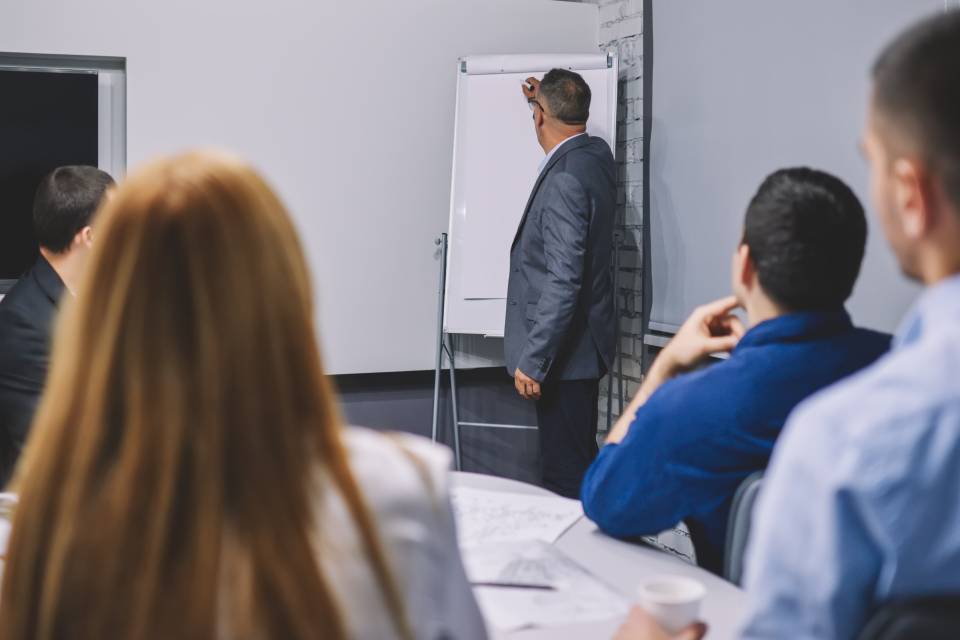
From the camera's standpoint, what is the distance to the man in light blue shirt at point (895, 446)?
28.2 inches

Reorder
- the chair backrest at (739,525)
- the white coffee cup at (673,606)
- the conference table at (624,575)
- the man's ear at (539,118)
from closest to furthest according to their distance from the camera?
1. the white coffee cup at (673,606)
2. the conference table at (624,575)
3. the chair backrest at (739,525)
4. the man's ear at (539,118)

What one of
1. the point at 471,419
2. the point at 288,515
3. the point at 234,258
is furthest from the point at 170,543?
the point at 471,419

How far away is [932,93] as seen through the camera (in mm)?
759

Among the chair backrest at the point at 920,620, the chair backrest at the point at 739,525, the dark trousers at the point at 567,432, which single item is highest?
the chair backrest at the point at 920,620

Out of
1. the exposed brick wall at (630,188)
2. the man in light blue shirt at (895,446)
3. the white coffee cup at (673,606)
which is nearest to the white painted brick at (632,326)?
the exposed brick wall at (630,188)

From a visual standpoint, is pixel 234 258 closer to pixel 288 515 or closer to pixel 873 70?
pixel 288 515

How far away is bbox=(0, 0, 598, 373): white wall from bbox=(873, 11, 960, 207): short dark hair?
3220 mm

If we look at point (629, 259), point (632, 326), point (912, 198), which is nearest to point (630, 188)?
point (629, 259)

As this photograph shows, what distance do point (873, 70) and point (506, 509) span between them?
3.60 feet

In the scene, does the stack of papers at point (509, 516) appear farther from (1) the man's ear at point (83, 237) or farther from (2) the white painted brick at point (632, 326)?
(2) the white painted brick at point (632, 326)

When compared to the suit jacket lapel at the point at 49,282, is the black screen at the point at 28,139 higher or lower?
higher

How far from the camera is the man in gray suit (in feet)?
11.0

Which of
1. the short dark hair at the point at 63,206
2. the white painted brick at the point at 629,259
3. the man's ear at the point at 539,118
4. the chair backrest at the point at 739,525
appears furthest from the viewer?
the white painted brick at the point at 629,259

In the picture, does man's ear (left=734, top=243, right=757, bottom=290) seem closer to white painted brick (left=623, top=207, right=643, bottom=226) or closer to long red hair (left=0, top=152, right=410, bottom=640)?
long red hair (left=0, top=152, right=410, bottom=640)
